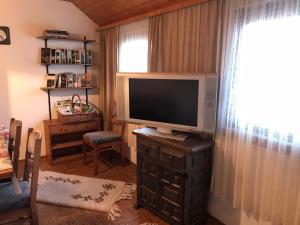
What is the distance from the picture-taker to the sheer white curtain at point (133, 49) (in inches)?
128

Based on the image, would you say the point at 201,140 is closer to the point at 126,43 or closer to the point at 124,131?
the point at 124,131

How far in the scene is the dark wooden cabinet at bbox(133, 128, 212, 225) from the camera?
2.13 meters

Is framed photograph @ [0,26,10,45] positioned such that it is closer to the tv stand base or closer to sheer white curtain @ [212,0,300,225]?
the tv stand base

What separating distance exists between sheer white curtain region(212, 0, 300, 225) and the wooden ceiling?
2.23ft

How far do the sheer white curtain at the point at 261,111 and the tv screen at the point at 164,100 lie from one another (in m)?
0.28

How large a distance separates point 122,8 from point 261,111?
91.9 inches

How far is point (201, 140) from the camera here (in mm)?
2311

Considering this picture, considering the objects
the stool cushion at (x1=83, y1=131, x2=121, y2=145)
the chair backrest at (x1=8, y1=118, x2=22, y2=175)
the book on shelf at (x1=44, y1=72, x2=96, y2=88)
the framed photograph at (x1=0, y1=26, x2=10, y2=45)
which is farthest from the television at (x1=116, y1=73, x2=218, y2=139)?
the framed photograph at (x1=0, y1=26, x2=10, y2=45)

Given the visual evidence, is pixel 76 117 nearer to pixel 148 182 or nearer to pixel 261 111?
pixel 148 182

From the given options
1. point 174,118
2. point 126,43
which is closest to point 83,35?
point 126,43

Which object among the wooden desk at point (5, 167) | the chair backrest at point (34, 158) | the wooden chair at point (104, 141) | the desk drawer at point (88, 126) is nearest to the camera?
the wooden desk at point (5, 167)

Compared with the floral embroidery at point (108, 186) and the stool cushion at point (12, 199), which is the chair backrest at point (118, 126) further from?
the stool cushion at point (12, 199)

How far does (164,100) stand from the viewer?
243 cm

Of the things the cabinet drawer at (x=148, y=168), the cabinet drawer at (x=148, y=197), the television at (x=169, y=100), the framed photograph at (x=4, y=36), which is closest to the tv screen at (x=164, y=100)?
the television at (x=169, y=100)
